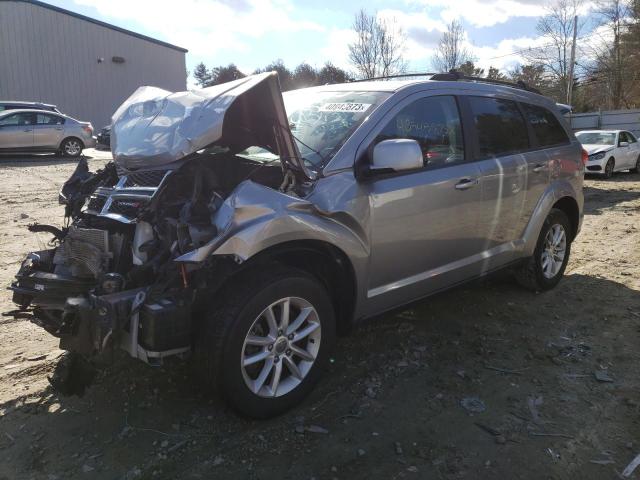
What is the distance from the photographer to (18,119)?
57.7 ft

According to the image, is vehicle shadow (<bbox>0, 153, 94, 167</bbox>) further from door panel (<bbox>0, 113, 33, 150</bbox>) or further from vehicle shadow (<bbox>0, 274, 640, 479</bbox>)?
vehicle shadow (<bbox>0, 274, 640, 479</bbox>)

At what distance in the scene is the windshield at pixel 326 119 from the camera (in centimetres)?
341

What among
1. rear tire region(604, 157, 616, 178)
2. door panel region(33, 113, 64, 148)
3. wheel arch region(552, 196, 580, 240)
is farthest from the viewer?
door panel region(33, 113, 64, 148)

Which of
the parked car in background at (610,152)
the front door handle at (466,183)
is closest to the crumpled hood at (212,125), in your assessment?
the front door handle at (466,183)

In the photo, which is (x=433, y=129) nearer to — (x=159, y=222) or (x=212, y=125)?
(x=212, y=125)

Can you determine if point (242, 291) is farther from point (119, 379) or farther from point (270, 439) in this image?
point (119, 379)

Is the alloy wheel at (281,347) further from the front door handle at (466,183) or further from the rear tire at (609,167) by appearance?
the rear tire at (609,167)

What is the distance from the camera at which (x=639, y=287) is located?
548 cm

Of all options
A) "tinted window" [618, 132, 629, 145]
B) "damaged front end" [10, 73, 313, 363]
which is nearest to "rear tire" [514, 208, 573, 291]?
"damaged front end" [10, 73, 313, 363]

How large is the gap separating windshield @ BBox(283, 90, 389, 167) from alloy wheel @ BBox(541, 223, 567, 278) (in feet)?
8.60

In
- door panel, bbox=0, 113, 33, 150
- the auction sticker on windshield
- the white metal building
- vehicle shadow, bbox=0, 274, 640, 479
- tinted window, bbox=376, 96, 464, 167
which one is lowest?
vehicle shadow, bbox=0, 274, 640, 479

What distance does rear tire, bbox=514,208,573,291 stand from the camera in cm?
515

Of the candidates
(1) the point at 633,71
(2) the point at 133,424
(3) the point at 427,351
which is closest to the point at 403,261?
(3) the point at 427,351

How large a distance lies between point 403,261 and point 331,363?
2.89ft
